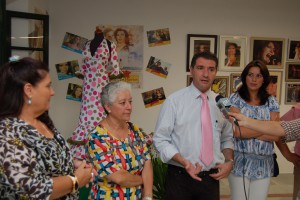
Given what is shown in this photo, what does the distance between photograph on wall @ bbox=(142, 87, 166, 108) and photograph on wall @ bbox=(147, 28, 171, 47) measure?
628 mm

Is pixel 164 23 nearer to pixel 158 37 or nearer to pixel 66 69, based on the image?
pixel 158 37

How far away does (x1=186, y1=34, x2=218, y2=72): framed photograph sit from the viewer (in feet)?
13.9

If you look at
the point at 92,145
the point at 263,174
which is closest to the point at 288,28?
the point at 263,174

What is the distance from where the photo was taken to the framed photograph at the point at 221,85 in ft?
14.4

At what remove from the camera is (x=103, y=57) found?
10.5 feet

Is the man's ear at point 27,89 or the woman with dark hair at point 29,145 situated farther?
the man's ear at point 27,89

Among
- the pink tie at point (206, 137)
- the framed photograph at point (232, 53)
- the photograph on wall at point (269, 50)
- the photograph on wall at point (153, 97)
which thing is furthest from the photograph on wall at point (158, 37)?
the pink tie at point (206, 137)

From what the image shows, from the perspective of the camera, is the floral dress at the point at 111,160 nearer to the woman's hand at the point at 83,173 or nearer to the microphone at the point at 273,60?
the woman's hand at the point at 83,173

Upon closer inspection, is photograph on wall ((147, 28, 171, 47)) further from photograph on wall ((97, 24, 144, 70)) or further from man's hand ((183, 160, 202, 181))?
man's hand ((183, 160, 202, 181))

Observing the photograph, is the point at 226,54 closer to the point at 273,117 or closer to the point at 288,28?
the point at 288,28

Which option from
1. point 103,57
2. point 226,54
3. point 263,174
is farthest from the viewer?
point 226,54

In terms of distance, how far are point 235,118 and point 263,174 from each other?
76cm

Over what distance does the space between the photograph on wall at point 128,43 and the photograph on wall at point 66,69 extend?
1.90ft

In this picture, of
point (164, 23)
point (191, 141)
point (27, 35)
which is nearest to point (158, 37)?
point (164, 23)
